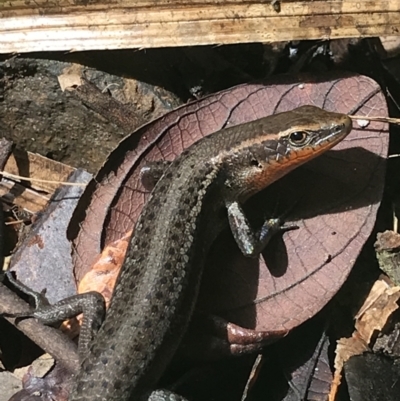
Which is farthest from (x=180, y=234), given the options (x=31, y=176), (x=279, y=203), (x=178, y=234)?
(x=31, y=176)

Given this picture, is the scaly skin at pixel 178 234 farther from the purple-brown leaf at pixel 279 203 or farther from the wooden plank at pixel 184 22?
the wooden plank at pixel 184 22

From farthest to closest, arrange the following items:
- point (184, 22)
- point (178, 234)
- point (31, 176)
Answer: point (31, 176) < point (184, 22) < point (178, 234)

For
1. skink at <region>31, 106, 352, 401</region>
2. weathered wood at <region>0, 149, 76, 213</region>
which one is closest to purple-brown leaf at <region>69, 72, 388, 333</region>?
skink at <region>31, 106, 352, 401</region>

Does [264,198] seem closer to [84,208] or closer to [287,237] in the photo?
[287,237]

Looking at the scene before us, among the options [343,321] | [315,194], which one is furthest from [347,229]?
[343,321]

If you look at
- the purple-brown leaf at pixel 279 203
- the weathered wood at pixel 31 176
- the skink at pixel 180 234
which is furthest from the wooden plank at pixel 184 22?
the weathered wood at pixel 31 176

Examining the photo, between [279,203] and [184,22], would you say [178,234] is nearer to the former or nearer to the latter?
[279,203]

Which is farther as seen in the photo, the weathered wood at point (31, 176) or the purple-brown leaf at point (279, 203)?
the weathered wood at point (31, 176)
